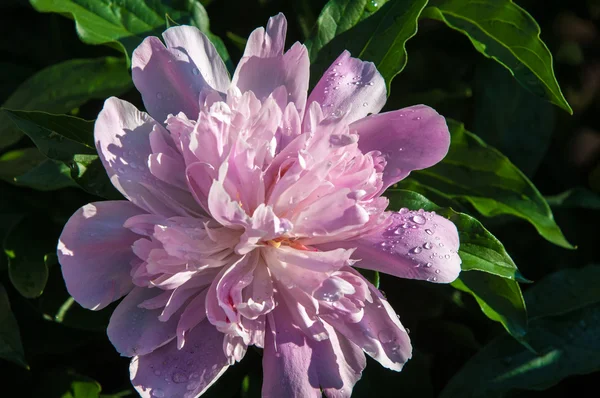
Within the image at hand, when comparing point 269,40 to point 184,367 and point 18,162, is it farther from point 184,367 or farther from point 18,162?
point 18,162

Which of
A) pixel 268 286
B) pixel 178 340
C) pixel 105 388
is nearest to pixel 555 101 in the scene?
pixel 268 286

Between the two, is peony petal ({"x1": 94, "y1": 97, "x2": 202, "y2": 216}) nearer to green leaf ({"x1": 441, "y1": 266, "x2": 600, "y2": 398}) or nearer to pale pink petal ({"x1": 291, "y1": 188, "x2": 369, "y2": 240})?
pale pink petal ({"x1": 291, "y1": 188, "x2": 369, "y2": 240})

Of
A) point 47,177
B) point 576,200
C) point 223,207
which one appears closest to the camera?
point 223,207

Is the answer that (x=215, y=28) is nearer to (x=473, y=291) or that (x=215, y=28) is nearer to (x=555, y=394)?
(x=473, y=291)

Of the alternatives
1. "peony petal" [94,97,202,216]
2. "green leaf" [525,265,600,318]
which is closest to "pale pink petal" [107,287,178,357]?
"peony petal" [94,97,202,216]

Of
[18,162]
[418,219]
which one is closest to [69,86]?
[18,162]

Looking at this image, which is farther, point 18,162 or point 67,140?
point 18,162

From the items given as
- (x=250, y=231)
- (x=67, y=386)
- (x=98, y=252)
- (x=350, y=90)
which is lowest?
(x=67, y=386)
